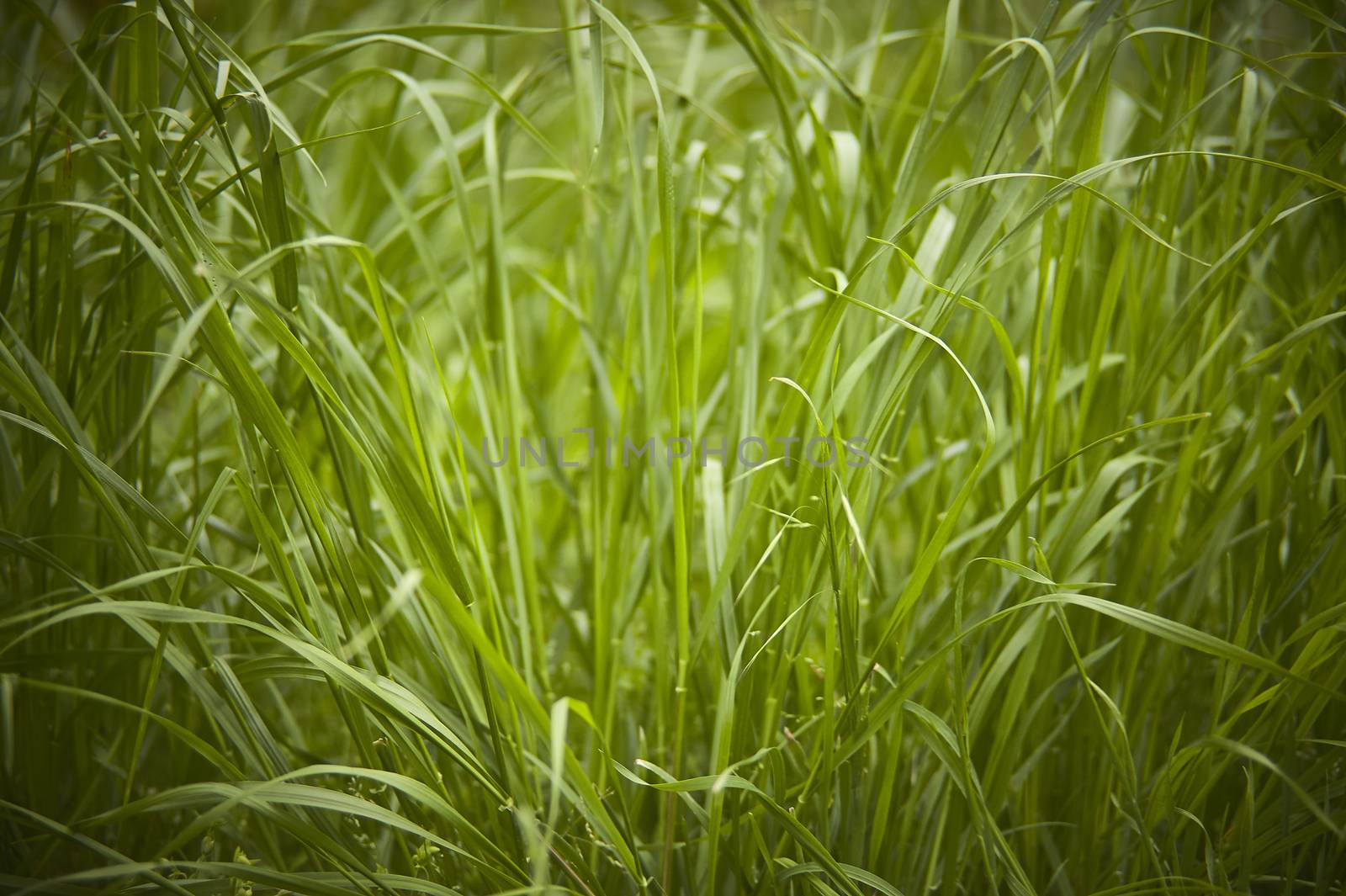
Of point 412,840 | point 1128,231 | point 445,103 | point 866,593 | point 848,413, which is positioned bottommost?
point 412,840

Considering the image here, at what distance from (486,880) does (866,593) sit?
0.35 metres

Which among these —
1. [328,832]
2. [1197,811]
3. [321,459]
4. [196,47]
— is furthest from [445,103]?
[1197,811]

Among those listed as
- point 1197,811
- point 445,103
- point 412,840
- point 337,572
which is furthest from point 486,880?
point 445,103

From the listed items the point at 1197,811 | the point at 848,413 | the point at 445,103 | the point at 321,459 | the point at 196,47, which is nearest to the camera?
the point at 196,47

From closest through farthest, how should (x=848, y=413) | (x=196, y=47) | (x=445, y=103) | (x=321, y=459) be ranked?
(x=196, y=47) < (x=848, y=413) < (x=321, y=459) < (x=445, y=103)

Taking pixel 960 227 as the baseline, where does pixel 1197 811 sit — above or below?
below

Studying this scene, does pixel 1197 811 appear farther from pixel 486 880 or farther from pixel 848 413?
pixel 486 880

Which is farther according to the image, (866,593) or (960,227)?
(866,593)

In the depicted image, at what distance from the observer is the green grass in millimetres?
447

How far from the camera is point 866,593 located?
26.4 inches

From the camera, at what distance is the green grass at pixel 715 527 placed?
0.45 m

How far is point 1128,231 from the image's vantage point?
1.69 feet

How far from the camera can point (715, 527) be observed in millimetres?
566

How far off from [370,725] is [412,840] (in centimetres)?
10
